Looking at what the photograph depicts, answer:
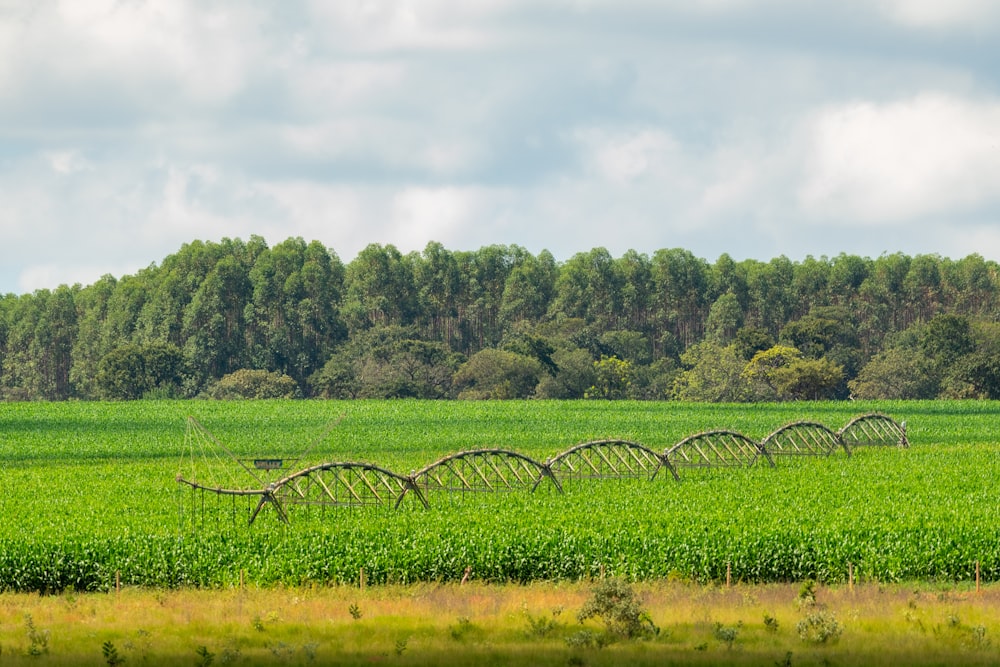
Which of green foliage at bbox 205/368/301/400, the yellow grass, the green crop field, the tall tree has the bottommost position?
the yellow grass

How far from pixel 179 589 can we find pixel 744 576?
1401cm

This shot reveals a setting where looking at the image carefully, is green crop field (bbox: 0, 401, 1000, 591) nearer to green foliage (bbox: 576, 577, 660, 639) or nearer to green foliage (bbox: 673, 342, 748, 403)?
green foliage (bbox: 576, 577, 660, 639)

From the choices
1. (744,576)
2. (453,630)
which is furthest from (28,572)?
(744,576)

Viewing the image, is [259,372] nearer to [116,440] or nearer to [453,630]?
[116,440]

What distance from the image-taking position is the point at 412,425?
318ft

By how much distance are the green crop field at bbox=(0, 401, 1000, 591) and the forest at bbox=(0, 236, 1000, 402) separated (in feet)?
205

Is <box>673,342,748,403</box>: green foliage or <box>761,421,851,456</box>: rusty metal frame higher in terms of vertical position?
<box>673,342,748,403</box>: green foliage

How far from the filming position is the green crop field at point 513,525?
116 ft

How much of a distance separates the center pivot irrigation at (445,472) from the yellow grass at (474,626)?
27.9 ft

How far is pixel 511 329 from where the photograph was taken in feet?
604

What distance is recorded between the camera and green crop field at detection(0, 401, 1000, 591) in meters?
35.4

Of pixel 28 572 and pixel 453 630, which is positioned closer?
pixel 453 630

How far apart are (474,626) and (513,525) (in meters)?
11.7

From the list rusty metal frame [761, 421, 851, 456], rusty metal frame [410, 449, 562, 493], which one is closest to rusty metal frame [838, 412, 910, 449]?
rusty metal frame [761, 421, 851, 456]
